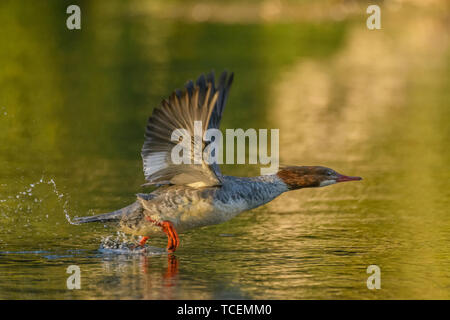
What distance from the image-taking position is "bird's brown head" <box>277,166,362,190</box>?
8727 mm

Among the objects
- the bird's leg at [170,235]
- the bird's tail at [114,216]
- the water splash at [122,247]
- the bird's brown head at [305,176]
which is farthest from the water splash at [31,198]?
the bird's brown head at [305,176]

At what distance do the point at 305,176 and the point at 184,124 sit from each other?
4.39 feet

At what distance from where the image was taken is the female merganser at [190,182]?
8.04 meters

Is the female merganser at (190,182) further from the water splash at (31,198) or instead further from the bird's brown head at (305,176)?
the water splash at (31,198)

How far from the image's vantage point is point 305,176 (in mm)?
8734

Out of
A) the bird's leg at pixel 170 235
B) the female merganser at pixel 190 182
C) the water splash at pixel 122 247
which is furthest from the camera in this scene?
the water splash at pixel 122 247

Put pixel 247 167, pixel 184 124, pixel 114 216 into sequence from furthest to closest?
1. pixel 247 167
2. pixel 114 216
3. pixel 184 124

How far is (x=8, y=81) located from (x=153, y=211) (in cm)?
1208

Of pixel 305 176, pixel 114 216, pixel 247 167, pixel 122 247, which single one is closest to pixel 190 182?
pixel 114 216

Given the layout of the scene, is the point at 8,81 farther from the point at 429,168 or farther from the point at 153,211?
the point at 153,211

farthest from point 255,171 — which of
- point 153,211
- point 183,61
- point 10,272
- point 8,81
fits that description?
point 183,61

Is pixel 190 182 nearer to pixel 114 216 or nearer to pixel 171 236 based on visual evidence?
pixel 171 236

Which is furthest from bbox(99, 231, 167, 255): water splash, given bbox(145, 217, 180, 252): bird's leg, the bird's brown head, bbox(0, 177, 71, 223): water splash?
the bird's brown head

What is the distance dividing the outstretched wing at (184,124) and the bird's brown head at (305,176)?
708 millimetres
